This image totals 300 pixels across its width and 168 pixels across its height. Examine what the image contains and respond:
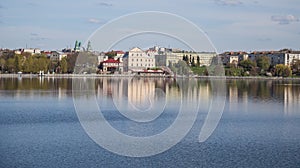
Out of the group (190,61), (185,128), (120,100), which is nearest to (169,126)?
(185,128)

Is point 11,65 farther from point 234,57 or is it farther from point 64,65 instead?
point 234,57

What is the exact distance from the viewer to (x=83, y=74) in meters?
60.5

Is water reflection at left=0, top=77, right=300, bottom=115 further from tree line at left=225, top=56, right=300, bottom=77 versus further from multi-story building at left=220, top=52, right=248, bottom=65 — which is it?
multi-story building at left=220, top=52, right=248, bottom=65

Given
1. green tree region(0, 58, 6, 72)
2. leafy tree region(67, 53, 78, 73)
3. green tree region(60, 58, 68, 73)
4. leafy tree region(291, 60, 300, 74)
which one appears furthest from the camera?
leafy tree region(291, 60, 300, 74)

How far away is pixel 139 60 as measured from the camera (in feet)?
202

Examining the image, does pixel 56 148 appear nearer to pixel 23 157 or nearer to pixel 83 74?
pixel 23 157

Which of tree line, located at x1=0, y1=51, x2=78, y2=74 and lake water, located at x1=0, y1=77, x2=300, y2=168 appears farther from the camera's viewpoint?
tree line, located at x1=0, y1=51, x2=78, y2=74

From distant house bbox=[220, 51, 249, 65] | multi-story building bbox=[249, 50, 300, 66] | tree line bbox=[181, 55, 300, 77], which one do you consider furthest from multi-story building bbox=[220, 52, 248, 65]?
tree line bbox=[181, 55, 300, 77]

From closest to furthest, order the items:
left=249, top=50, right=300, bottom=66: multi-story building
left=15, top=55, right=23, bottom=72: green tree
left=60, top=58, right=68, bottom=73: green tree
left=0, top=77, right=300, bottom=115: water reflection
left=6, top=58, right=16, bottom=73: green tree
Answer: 1. left=0, top=77, right=300, bottom=115: water reflection
2. left=15, top=55, right=23, bottom=72: green tree
3. left=6, top=58, right=16, bottom=73: green tree
4. left=60, top=58, right=68, bottom=73: green tree
5. left=249, top=50, right=300, bottom=66: multi-story building

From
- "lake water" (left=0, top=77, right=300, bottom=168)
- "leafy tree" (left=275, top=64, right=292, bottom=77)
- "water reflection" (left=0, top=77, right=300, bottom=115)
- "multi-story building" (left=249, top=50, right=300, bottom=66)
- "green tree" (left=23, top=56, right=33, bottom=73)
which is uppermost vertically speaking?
"multi-story building" (left=249, top=50, right=300, bottom=66)

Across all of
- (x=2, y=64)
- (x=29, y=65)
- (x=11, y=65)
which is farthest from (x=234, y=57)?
(x=2, y=64)

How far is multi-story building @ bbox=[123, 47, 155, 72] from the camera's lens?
61.1m

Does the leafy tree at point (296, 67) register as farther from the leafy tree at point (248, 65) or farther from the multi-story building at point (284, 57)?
the multi-story building at point (284, 57)

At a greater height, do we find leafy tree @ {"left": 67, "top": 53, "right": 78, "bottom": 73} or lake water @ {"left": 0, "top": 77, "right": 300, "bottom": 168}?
leafy tree @ {"left": 67, "top": 53, "right": 78, "bottom": 73}
